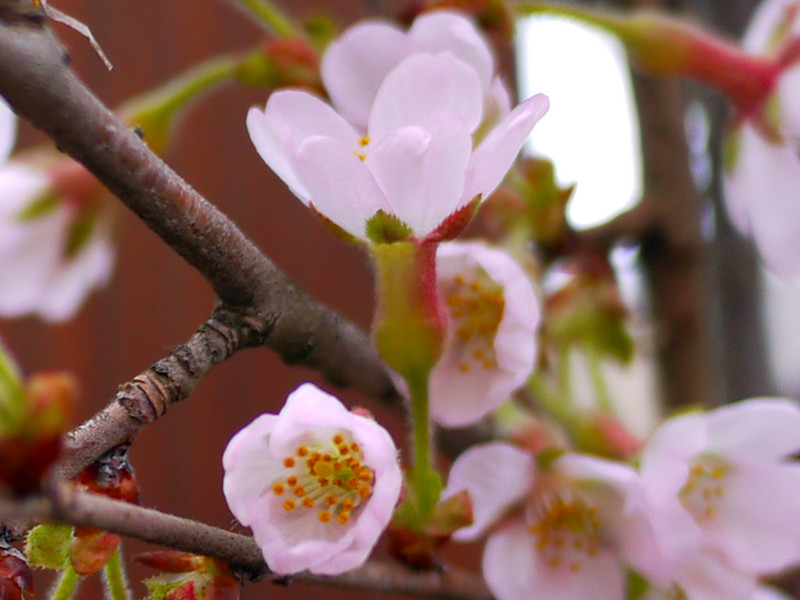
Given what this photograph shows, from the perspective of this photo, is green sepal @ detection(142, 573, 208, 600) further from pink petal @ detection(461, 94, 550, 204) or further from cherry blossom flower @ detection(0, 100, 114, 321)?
cherry blossom flower @ detection(0, 100, 114, 321)

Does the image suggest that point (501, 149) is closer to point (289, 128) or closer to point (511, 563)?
point (289, 128)

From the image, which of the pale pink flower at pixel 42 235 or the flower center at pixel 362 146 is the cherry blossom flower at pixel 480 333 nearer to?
the flower center at pixel 362 146

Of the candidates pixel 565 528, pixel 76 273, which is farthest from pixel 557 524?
pixel 76 273

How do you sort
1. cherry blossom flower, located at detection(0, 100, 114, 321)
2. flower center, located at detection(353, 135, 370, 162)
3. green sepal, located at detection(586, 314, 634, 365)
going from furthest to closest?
green sepal, located at detection(586, 314, 634, 365) → cherry blossom flower, located at detection(0, 100, 114, 321) → flower center, located at detection(353, 135, 370, 162)

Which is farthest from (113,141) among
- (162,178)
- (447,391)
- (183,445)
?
(183,445)

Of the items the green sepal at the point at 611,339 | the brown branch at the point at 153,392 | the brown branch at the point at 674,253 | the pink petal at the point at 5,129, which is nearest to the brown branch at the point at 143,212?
the brown branch at the point at 153,392

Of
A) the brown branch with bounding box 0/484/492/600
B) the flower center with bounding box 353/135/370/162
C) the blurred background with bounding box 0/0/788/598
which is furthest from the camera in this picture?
the blurred background with bounding box 0/0/788/598

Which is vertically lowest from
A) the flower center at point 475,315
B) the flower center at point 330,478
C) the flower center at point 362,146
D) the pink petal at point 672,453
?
the pink petal at point 672,453

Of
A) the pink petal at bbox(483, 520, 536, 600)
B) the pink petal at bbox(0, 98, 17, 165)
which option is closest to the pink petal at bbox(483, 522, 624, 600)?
the pink petal at bbox(483, 520, 536, 600)
